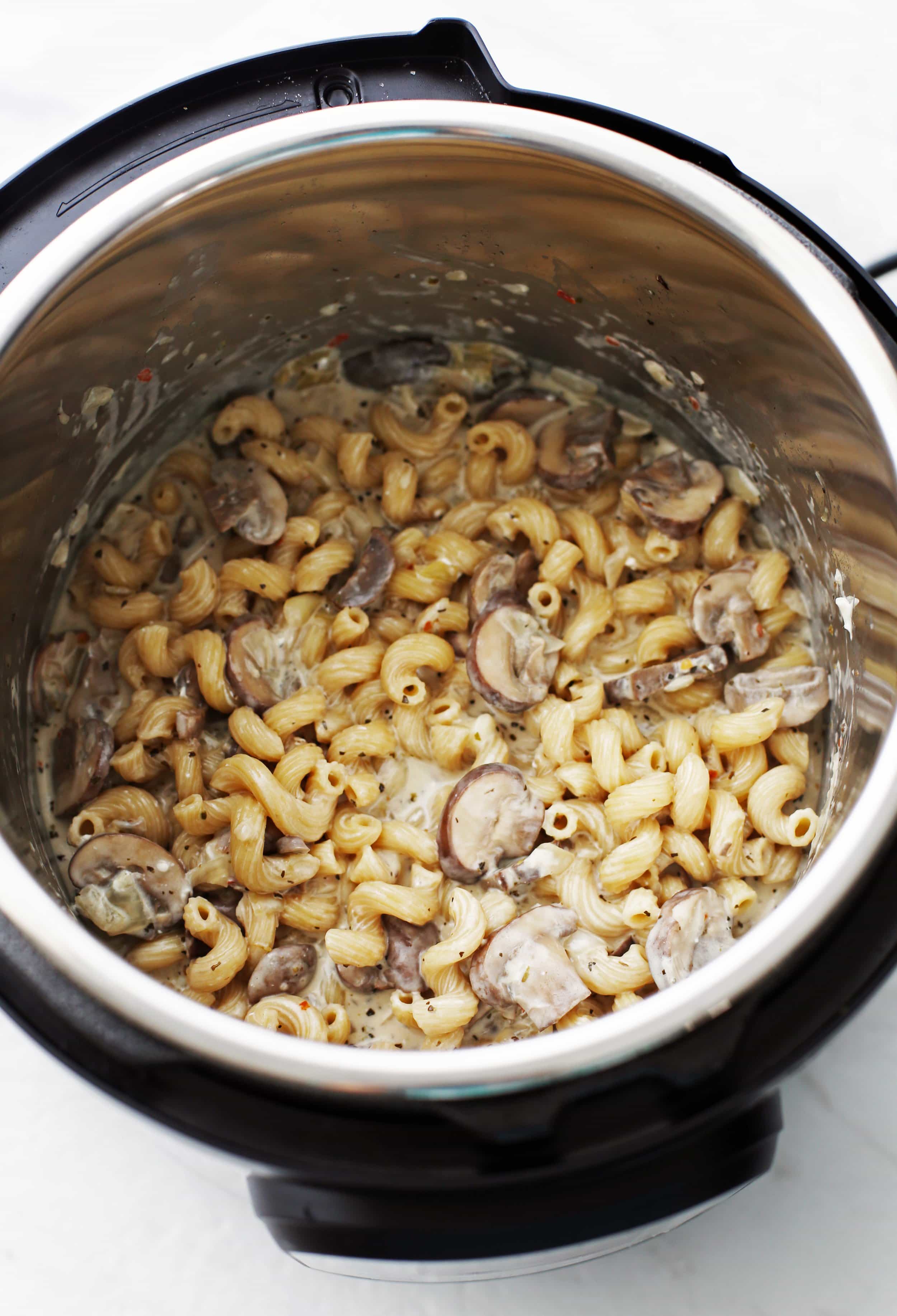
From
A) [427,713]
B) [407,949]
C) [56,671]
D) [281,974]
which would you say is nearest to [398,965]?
[407,949]

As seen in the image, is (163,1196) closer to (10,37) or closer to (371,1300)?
(371,1300)

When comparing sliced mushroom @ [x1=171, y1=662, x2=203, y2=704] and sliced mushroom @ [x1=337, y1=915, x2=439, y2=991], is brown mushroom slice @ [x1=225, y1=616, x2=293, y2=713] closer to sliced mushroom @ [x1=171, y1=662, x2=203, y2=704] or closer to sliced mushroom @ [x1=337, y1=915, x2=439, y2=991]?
sliced mushroom @ [x1=171, y1=662, x2=203, y2=704]

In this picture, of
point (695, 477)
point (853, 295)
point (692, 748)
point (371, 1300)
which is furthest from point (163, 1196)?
point (853, 295)

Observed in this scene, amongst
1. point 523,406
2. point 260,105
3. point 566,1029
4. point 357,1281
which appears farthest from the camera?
point 523,406

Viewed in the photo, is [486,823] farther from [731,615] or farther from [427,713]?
[731,615]

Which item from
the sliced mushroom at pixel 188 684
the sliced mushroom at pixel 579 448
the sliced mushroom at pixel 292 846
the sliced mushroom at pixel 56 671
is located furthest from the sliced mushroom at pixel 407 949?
the sliced mushroom at pixel 579 448

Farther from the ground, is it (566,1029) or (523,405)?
(523,405)

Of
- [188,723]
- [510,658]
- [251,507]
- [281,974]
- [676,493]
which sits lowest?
[281,974]
